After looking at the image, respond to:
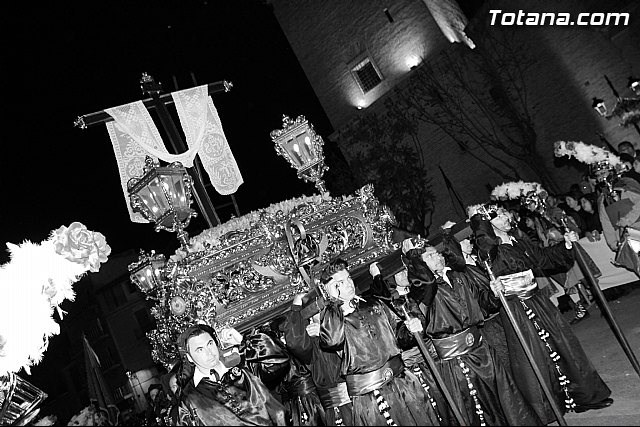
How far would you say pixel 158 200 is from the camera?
6.42 metres

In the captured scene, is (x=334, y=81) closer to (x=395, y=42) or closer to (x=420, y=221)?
(x=395, y=42)

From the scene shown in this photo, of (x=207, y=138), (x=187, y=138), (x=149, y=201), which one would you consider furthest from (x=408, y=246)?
(x=187, y=138)

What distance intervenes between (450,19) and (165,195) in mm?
19310

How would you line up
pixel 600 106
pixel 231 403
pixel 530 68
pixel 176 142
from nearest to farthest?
1. pixel 231 403
2. pixel 176 142
3. pixel 600 106
4. pixel 530 68

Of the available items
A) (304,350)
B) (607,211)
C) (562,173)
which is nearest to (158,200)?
(304,350)

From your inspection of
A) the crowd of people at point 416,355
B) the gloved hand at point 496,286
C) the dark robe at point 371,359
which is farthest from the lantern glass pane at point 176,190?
the gloved hand at point 496,286

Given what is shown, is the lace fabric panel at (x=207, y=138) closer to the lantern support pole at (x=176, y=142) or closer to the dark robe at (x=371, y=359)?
the lantern support pole at (x=176, y=142)

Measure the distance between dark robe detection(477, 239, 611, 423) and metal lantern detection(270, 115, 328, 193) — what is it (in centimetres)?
235

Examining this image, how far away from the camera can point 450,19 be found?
22797 millimetres

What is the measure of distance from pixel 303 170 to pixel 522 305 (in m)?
3.05

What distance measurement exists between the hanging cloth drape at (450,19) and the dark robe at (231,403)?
64.7ft

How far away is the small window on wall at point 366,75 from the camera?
23566 mm

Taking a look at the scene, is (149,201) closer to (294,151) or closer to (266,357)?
(294,151)

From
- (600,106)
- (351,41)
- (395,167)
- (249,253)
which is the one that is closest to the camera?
(249,253)
